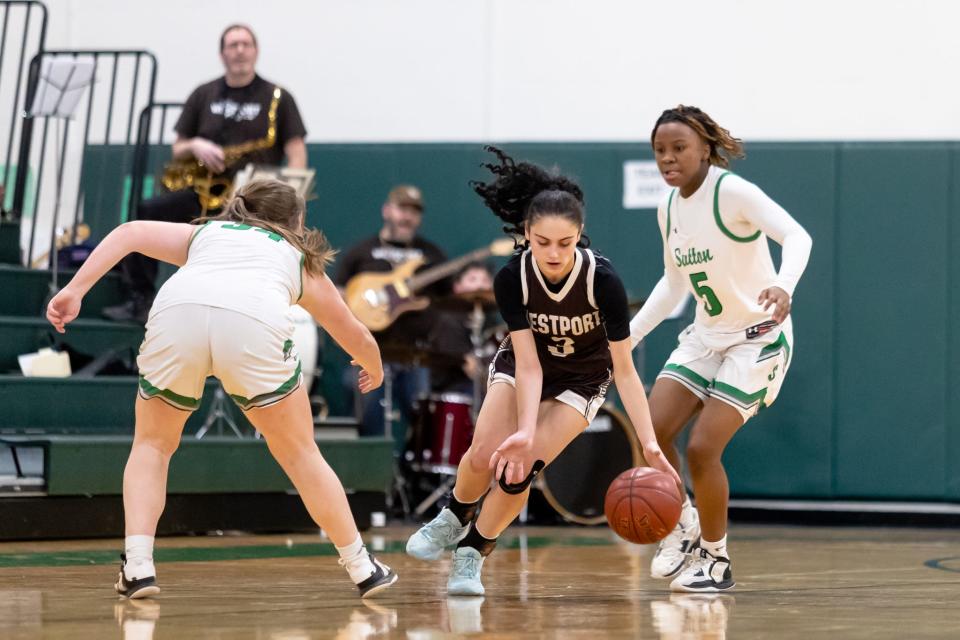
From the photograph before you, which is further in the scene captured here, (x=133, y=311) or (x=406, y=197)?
(x=406, y=197)

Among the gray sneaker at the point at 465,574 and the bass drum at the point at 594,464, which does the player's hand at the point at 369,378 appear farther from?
the bass drum at the point at 594,464

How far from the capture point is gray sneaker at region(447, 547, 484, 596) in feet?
16.6

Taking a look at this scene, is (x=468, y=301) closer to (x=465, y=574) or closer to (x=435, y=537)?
(x=435, y=537)

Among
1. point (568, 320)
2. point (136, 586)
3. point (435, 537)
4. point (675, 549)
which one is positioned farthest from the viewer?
point (675, 549)

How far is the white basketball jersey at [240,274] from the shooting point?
15.2 ft

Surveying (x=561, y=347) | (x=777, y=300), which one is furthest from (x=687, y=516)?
(x=777, y=300)

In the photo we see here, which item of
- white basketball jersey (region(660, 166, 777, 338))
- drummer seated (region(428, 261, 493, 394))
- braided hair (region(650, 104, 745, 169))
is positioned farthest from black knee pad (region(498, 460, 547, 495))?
drummer seated (region(428, 261, 493, 394))

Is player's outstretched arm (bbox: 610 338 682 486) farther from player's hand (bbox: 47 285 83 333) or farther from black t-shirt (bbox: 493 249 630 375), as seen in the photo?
player's hand (bbox: 47 285 83 333)

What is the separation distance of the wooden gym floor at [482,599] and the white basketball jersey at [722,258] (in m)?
1.08

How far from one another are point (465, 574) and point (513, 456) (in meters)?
0.57

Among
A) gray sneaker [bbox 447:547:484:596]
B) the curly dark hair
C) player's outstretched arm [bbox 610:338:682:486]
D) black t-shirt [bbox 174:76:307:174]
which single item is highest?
black t-shirt [bbox 174:76:307:174]

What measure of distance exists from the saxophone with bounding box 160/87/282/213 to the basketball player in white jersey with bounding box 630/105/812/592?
392cm

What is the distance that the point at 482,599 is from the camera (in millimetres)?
4945

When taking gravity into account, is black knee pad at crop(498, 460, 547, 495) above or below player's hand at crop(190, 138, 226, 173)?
below
